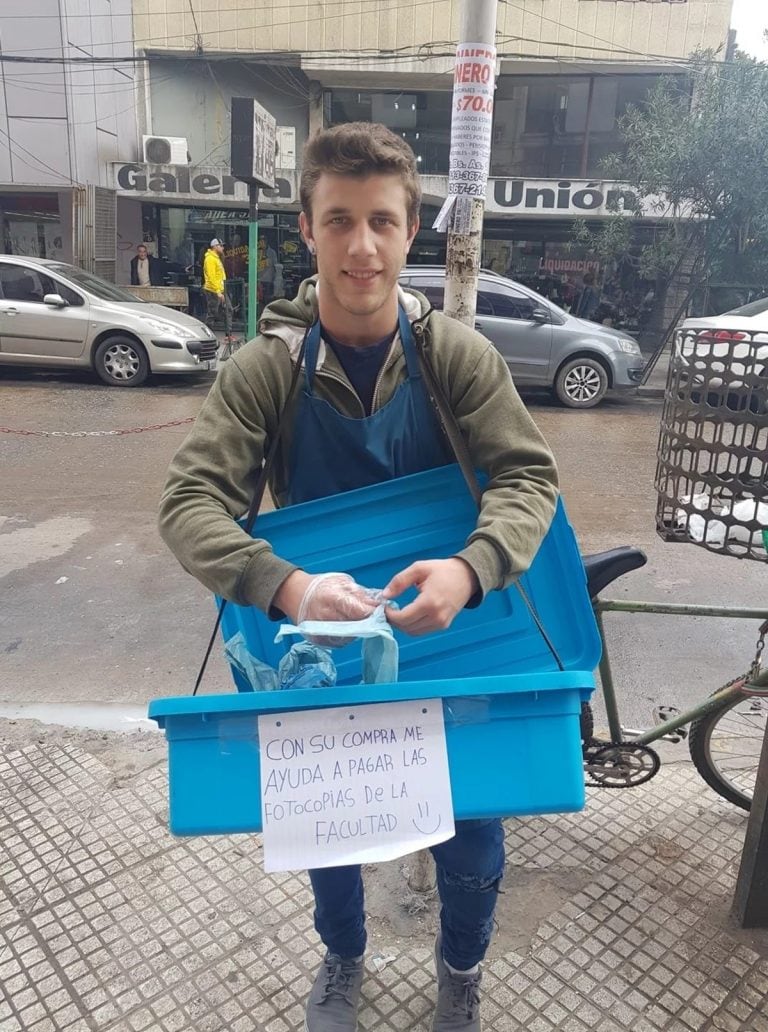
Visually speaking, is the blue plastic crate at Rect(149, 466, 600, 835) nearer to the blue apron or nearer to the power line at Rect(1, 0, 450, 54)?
the blue apron

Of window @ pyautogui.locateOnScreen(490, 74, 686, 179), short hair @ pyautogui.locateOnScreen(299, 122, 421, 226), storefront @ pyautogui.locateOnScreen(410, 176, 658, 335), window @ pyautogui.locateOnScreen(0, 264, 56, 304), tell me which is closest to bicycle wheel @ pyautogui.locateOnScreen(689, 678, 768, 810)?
short hair @ pyautogui.locateOnScreen(299, 122, 421, 226)

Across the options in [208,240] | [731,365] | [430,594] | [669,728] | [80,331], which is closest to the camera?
[430,594]

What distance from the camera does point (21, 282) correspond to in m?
10.5

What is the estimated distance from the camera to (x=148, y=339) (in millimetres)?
10609

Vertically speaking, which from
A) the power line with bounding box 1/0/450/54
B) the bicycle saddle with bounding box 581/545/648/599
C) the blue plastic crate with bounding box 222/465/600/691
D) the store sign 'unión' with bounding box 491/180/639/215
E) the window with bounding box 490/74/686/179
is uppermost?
the power line with bounding box 1/0/450/54

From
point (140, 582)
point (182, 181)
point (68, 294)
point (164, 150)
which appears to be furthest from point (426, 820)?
point (164, 150)

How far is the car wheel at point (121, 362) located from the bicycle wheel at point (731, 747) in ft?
31.0

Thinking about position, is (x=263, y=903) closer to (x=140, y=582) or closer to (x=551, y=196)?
(x=140, y=582)

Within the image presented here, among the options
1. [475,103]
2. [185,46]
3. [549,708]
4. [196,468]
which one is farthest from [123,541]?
[185,46]

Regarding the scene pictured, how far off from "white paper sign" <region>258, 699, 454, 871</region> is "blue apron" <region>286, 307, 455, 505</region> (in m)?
0.57

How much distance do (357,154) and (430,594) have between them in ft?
2.79

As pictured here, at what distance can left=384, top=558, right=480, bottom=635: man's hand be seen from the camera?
129 cm

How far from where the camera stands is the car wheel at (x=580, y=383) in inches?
400

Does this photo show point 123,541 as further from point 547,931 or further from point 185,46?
point 185,46
